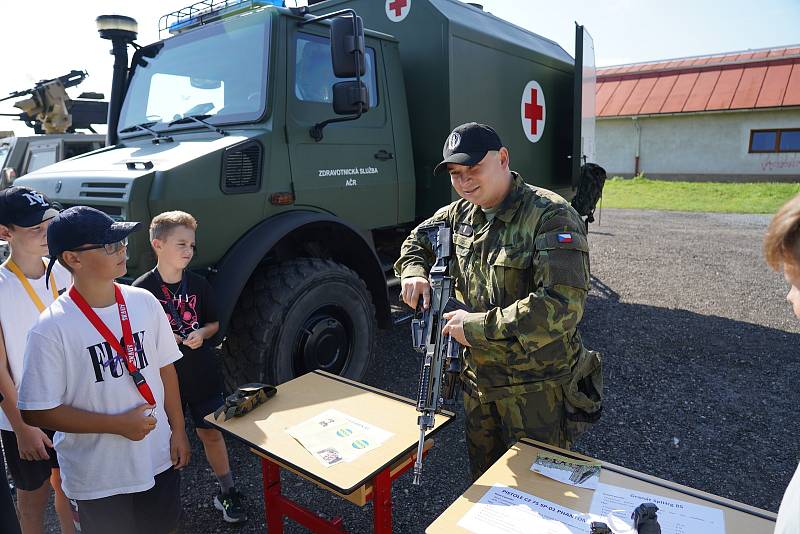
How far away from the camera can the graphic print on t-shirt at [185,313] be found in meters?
2.33

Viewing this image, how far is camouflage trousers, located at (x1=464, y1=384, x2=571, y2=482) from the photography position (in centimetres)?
190

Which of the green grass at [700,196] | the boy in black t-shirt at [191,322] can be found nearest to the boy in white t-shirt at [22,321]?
the boy in black t-shirt at [191,322]

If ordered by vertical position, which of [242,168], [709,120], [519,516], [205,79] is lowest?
[519,516]

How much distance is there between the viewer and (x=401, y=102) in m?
3.85

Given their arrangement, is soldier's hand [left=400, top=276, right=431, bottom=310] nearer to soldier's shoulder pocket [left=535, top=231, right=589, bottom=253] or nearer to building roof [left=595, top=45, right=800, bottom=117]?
soldier's shoulder pocket [left=535, top=231, right=589, bottom=253]

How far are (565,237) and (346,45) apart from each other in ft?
5.68

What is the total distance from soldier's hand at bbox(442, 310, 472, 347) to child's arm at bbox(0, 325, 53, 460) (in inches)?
58.6

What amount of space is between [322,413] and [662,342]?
371 centimetres

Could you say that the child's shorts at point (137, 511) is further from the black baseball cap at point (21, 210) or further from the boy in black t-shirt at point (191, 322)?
the black baseball cap at point (21, 210)

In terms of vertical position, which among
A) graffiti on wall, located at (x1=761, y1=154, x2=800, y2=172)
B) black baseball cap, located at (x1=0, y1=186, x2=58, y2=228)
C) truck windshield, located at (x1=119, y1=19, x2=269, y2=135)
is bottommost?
black baseball cap, located at (x1=0, y1=186, x2=58, y2=228)

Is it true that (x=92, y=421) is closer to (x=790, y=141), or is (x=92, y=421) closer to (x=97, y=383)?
(x=97, y=383)

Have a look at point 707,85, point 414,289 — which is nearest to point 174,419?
point 414,289

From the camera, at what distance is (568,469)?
5.00 ft

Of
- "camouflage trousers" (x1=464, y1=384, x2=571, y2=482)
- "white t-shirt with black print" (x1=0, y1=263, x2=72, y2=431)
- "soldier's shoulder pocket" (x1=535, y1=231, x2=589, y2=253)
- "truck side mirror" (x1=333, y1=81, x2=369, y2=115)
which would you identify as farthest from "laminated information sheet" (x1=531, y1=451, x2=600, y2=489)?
"truck side mirror" (x1=333, y1=81, x2=369, y2=115)
